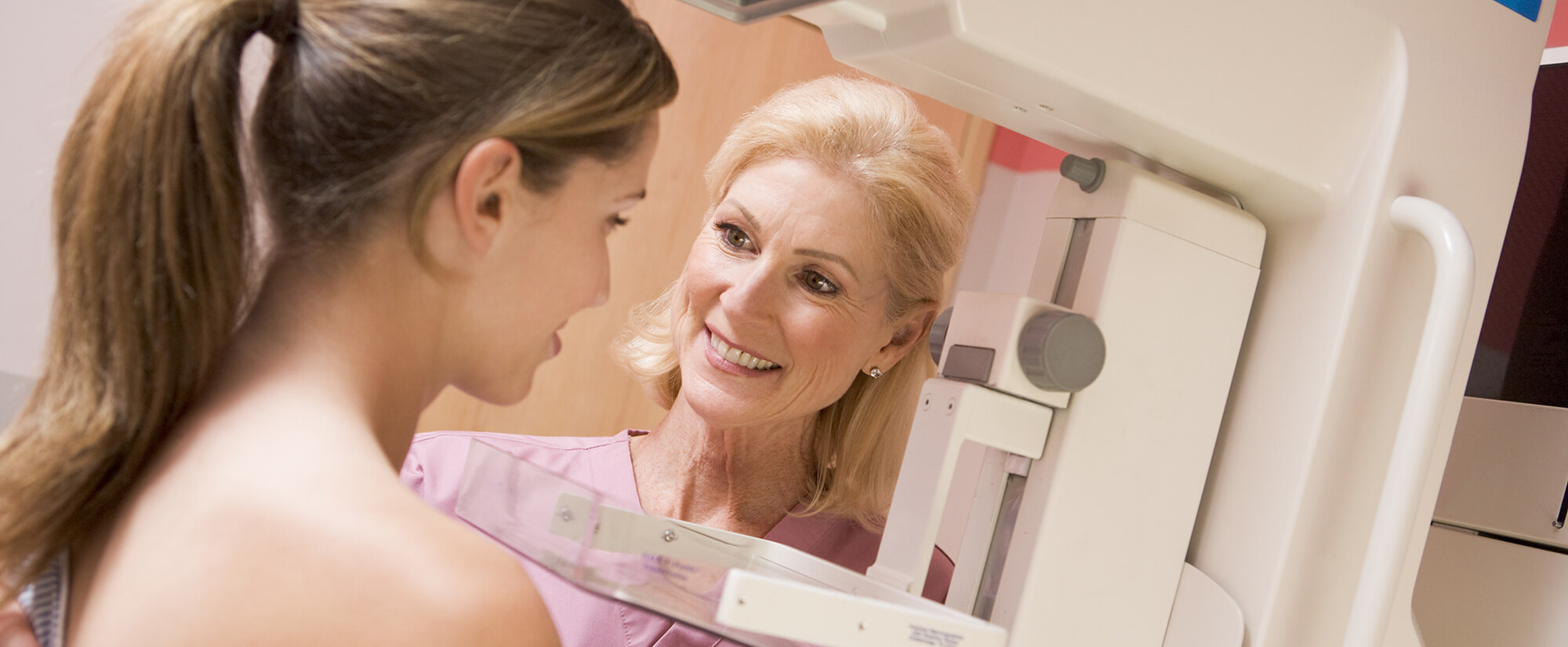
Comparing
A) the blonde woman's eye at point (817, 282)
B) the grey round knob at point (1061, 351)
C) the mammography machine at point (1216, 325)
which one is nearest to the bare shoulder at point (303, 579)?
the mammography machine at point (1216, 325)

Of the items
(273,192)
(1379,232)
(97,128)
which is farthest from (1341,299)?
(97,128)

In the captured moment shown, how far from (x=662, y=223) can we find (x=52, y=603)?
1.71 metres

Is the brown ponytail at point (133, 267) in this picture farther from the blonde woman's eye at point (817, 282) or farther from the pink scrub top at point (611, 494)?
the blonde woman's eye at point (817, 282)

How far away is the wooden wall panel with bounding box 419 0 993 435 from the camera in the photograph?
233 cm

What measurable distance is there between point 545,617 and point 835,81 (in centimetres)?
102

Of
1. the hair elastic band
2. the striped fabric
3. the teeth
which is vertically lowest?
the striped fabric

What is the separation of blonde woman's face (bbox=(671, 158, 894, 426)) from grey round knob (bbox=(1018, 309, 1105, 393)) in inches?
21.8

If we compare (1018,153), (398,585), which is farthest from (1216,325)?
(1018,153)

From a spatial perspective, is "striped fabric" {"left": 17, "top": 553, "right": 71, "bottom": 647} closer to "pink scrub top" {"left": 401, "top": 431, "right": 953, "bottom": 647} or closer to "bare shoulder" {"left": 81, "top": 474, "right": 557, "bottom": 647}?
"bare shoulder" {"left": 81, "top": 474, "right": 557, "bottom": 647}

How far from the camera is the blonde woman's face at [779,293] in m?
1.38

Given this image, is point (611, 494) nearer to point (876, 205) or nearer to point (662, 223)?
point (876, 205)

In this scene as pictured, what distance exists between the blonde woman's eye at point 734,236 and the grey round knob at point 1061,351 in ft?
2.09

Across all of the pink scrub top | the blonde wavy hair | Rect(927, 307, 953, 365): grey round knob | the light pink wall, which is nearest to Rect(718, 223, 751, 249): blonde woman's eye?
the blonde wavy hair

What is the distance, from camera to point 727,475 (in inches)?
60.1
